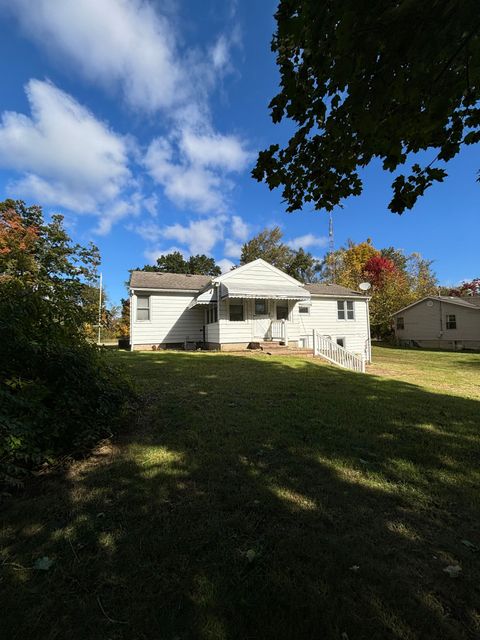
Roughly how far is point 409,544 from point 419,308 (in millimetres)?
31816

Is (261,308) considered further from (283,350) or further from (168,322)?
(168,322)

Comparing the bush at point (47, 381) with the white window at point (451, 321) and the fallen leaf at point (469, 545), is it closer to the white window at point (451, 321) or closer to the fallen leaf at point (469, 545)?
the fallen leaf at point (469, 545)

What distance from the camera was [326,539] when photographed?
2.36 metres

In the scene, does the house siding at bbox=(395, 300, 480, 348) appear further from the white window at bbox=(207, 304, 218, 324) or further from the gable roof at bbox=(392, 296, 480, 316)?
the white window at bbox=(207, 304, 218, 324)

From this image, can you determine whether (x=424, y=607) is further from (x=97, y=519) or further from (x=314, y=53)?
(x=314, y=53)

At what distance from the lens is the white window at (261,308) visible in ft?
54.1

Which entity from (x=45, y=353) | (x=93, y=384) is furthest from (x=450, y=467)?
(x=45, y=353)

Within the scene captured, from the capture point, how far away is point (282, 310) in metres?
17.2

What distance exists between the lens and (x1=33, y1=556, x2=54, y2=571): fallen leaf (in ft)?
6.97

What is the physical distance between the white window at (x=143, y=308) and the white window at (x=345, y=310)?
11026 millimetres

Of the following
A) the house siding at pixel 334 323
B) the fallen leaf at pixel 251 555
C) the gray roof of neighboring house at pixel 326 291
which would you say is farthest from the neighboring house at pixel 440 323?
the fallen leaf at pixel 251 555

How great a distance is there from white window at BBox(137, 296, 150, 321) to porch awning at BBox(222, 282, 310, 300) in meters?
4.42

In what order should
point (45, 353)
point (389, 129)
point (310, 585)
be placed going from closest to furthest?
point (310, 585), point (389, 129), point (45, 353)

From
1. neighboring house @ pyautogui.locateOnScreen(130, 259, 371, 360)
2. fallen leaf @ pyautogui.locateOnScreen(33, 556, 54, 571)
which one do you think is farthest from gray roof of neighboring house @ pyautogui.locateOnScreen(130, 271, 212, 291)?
fallen leaf @ pyautogui.locateOnScreen(33, 556, 54, 571)
